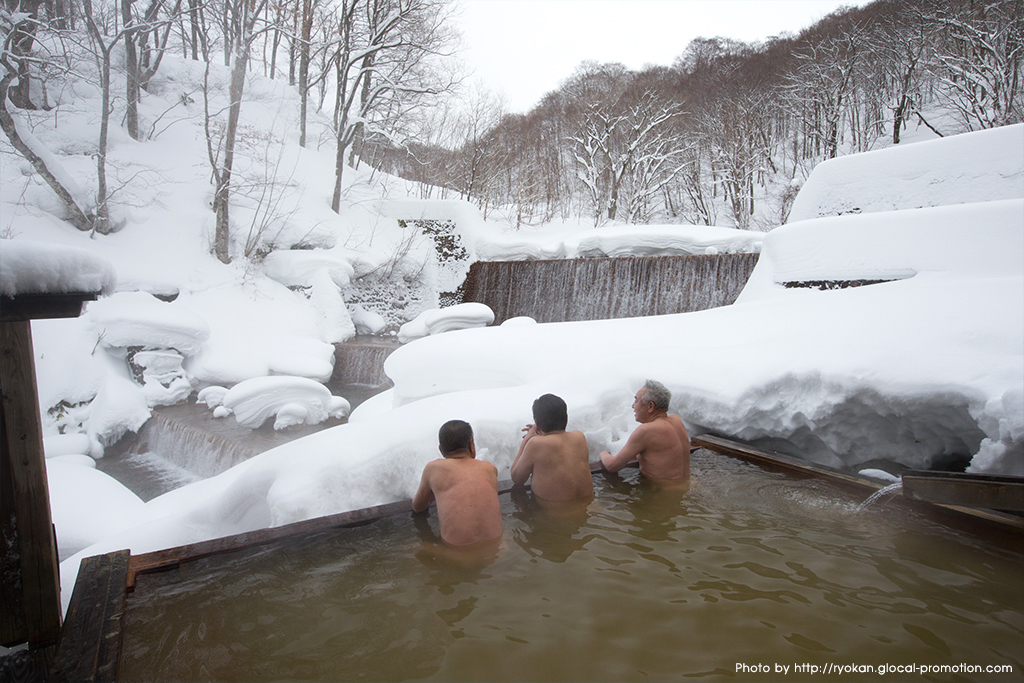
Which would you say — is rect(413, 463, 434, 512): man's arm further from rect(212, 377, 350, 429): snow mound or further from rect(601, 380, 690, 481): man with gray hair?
rect(212, 377, 350, 429): snow mound

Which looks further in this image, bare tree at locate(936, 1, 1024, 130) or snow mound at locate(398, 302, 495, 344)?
bare tree at locate(936, 1, 1024, 130)

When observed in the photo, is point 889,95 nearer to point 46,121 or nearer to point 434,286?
point 434,286

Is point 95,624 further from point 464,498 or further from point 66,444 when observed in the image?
point 66,444

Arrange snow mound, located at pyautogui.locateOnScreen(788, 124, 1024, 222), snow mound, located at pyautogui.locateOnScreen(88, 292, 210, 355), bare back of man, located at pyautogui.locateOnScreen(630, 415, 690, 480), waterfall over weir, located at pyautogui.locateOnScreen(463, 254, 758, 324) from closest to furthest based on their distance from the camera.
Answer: bare back of man, located at pyautogui.locateOnScreen(630, 415, 690, 480) → snow mound, located at pyautogui.locateOnScreen(788, 124, 1024, 222) → snow mound, located at pyautogui.locateOnScreen(88, 292, 210, 355) → waterfall over weir, located at pyautogui.locateOnScreen(463, 254, 758, 324)

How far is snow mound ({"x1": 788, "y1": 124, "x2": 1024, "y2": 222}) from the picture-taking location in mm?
6457

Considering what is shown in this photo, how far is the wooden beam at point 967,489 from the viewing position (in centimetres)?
222

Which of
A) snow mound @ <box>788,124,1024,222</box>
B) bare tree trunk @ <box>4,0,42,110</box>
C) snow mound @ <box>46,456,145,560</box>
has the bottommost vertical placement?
snow mound @ <box>46,456,145,560</box>

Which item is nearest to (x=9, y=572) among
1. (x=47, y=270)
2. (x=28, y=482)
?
(x=28, y=482)

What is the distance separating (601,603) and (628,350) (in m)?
2.95

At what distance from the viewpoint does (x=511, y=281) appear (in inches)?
467

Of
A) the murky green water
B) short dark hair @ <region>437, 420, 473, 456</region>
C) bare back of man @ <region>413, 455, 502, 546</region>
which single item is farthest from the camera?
short dark hair @ <region>437, 420, 473, 456</region>

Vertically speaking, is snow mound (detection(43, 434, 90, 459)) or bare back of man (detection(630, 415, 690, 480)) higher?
bare back of man (detection(630, 415, 690, 480))

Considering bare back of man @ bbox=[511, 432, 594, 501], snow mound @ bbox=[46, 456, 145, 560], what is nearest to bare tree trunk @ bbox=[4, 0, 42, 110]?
snow mound @ bbox=[46, 456, 145, 560]

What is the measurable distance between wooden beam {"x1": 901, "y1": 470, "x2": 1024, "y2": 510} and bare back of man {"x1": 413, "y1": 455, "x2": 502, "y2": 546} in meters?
2.18
